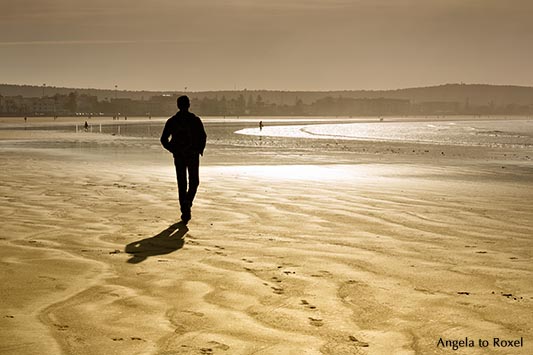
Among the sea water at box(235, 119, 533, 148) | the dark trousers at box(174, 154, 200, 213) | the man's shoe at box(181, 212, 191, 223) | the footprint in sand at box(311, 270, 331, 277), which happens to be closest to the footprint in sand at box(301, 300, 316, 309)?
the footprint in sand at box(311, 270, 331, 277)

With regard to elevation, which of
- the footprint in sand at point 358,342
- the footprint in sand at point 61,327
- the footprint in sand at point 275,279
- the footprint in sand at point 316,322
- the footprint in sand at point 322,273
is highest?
the footprint in sand at point 61,327

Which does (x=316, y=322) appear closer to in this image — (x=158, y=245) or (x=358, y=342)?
(x=358, y=342)

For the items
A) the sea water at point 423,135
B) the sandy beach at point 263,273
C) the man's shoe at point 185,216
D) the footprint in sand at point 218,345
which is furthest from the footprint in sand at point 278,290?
the sea water at point 423,135

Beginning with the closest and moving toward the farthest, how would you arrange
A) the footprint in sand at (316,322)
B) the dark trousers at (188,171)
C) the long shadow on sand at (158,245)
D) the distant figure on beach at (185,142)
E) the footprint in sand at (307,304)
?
1. the footprint in sand at (316,322)
2. the footprint in sand at (307,304)
3. the long shadow on sand at (158,245)
4. the dark trousers at (188,171)
5. the distant figure on beach at (185,142)

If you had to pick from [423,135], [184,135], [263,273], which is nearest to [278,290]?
[263,273]

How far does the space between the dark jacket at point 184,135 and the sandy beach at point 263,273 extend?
106cm

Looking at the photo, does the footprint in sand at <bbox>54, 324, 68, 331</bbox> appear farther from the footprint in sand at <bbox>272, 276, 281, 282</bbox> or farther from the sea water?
the sea water

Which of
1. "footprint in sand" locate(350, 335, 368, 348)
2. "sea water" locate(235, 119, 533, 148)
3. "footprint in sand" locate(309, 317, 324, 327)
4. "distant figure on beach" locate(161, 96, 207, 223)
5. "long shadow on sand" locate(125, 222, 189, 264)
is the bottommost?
"sea water" locate(235, 119, 533, 148)

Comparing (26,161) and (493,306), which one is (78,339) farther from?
(26,161)

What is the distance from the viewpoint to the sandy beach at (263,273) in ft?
15.1

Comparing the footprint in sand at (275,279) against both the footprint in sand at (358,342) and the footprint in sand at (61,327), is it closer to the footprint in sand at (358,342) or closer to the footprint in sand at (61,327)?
the footprint in sand at (358,342)

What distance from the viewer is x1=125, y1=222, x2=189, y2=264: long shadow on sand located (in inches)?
295

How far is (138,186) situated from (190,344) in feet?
36.4

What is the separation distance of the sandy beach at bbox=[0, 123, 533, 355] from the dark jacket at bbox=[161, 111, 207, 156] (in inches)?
41.9
